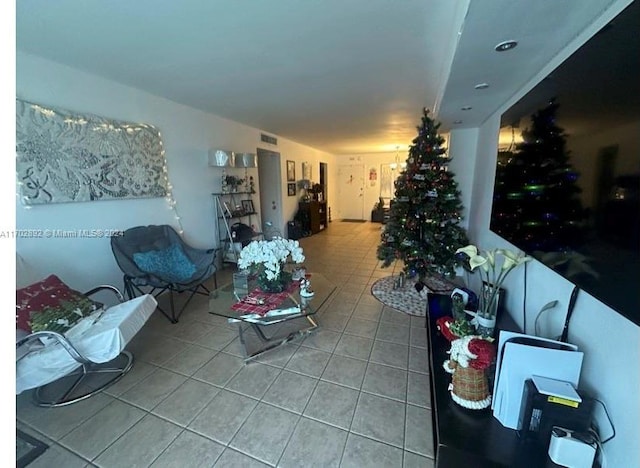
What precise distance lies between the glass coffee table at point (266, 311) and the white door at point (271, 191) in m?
3.41

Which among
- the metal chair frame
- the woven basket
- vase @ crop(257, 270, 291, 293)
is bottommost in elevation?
the metal chair frame

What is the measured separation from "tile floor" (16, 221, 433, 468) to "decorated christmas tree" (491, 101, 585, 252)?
1.18m

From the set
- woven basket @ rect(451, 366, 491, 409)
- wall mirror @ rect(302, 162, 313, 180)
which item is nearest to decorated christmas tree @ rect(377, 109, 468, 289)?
woven basket @ rect(451, 366, 491, 409)

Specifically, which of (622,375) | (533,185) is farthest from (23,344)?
(533,185)

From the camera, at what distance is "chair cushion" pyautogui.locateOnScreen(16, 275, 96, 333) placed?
1705mm

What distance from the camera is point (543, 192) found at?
1.24m

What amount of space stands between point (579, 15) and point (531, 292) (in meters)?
1.50

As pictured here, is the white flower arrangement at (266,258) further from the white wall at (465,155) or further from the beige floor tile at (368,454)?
the white wall at (465,155)

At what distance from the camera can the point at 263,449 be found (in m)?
1.39

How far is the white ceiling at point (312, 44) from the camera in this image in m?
1.41

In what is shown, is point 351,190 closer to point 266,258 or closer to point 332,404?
point 266,258

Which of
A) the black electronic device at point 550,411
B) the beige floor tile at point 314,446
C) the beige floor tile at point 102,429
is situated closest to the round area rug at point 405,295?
the beige floor tile at point 314,446

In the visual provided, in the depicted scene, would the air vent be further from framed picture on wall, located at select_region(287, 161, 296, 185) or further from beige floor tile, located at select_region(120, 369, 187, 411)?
beige floor tile, located at select_region(120, 369, 187, 411)

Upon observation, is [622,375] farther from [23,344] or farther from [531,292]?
[23,344]
